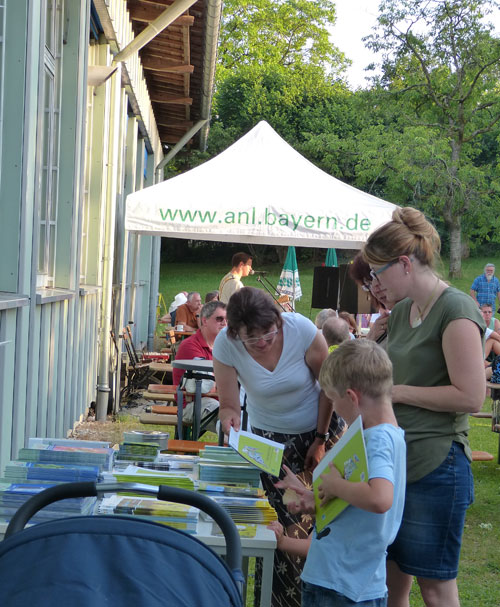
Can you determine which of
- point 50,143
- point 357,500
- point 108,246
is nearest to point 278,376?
point 357,500

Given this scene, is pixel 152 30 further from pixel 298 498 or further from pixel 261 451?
pixel 298 498

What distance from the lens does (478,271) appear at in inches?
1581

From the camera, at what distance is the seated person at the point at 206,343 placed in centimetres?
739

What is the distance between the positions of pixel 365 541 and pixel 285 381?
A: 126cm

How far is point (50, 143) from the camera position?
21.7 feet

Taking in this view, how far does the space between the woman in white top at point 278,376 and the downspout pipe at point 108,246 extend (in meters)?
5.46

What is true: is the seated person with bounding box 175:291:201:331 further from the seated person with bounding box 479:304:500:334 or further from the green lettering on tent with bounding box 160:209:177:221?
the green lettering on tent with bounding box 160:209:177:221

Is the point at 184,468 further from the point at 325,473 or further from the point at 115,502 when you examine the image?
the point at 325,473

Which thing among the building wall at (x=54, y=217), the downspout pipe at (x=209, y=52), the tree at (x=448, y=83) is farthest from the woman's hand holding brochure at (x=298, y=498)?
the tree at (x=448, y=83)

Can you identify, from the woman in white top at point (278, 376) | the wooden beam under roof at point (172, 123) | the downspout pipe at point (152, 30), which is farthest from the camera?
the wooden beam under roof at point (172, 123)

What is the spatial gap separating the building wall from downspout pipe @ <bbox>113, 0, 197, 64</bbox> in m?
0.20

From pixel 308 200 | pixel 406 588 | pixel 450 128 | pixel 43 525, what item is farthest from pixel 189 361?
pixel 450 128

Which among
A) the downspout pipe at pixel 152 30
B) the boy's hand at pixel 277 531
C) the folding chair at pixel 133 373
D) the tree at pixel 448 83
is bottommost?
the folding chair at pixel 133 373

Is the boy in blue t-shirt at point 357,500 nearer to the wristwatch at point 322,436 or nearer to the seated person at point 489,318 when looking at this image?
the wristwatch at point 322,436
